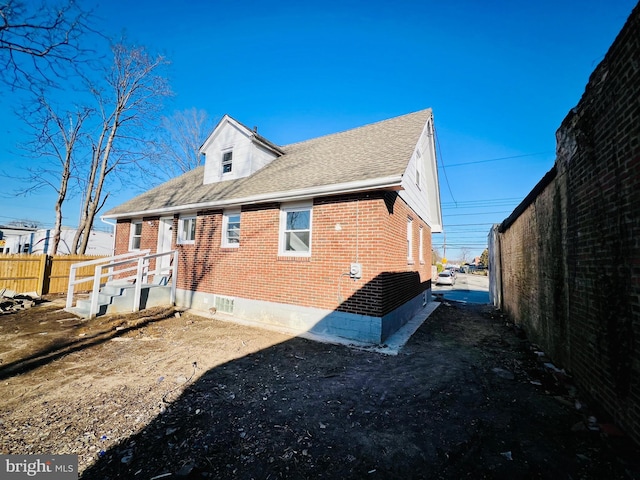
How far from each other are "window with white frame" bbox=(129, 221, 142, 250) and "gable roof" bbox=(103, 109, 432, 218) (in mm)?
652

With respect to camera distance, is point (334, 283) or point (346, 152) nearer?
point (334, 283)

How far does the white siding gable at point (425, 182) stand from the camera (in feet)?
29.5

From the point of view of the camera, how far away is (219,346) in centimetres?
604

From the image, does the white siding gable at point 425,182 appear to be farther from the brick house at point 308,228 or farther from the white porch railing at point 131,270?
the white porch railing at point 131,270

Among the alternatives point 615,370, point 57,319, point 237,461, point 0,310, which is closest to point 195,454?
point 237,461

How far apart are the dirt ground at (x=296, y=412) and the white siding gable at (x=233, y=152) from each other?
7.00 metres

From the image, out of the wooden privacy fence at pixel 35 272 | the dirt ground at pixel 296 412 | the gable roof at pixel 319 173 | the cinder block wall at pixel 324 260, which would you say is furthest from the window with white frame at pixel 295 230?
the wooden privacy fence at pixel 35 272

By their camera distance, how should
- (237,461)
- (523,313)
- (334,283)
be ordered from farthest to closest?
(523,313), (334,283), (237,461)

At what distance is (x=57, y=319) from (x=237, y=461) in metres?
8.71

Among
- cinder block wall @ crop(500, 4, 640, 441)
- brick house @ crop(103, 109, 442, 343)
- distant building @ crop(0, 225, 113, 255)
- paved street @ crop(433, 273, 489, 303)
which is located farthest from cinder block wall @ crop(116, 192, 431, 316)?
distant building @ crop(0, 225, 113, 255)

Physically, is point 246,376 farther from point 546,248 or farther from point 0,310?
point 0,310

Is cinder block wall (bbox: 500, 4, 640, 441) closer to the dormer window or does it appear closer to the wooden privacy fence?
the dormer window

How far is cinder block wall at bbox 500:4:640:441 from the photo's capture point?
2.73m

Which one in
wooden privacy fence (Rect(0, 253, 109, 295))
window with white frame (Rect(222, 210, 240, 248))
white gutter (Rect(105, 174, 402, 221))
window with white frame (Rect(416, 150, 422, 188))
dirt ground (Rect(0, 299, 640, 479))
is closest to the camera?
dirt ground (Rect(0, 299, 640, 479))
